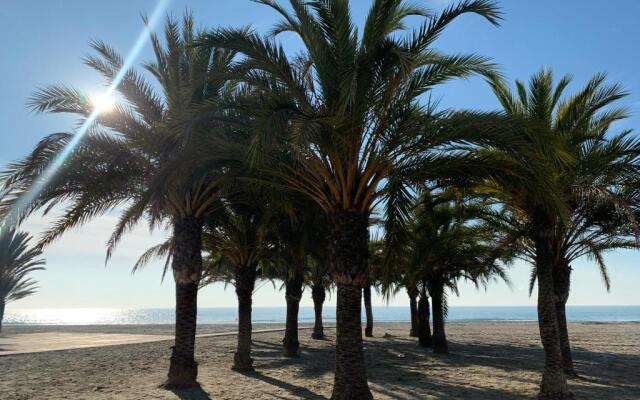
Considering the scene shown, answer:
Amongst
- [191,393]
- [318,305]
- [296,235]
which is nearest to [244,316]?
[296,235]

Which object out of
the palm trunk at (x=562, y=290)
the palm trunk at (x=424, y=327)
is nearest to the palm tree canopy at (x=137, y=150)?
the palm trunk at (x=562, y=290)

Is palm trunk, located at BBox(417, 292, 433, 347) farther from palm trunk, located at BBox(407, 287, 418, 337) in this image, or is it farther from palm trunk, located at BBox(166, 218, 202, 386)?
palm trunk, located at BBox(166, 218, 202, 386)

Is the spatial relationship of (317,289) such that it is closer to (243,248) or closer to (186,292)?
(243,248)

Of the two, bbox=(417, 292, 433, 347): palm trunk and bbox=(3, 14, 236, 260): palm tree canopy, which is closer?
bbox=(3, 14, 236, 260): palm tree canopy

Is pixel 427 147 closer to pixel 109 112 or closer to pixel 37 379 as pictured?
pixel 109 112

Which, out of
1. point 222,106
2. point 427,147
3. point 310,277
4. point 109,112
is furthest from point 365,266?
point 310,277

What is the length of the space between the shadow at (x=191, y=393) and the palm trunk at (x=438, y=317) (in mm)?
11769

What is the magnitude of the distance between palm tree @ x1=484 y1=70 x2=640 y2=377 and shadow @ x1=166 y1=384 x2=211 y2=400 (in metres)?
9.22

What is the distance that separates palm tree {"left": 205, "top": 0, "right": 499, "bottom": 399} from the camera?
29.1 feet

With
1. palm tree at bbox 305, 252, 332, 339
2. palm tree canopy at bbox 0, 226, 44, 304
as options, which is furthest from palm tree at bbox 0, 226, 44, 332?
palm tree at bbox 305, 252, 332, 339

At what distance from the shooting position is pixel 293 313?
20109mm

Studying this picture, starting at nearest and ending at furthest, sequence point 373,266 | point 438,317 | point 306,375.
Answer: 1. point 306,375
2. point 438,317
3. point 373,266

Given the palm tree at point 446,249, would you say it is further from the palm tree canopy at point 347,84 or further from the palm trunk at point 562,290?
the palm tree canopy at point 347,84

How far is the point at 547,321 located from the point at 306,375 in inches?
286
